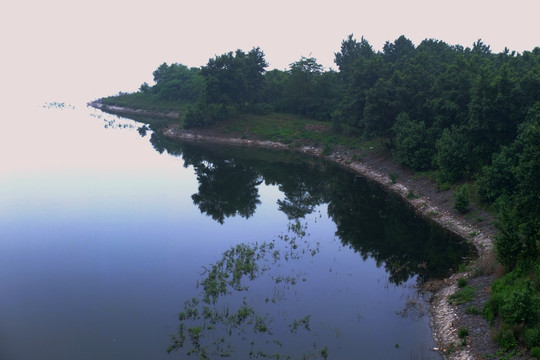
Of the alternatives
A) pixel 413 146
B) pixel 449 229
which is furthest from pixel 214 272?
pixel 413 146

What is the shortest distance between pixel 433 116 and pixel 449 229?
26745 mm

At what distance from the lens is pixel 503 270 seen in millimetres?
24344

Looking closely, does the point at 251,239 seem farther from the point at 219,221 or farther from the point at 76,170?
the point at 76,170

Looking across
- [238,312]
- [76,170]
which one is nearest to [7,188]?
[76,170]

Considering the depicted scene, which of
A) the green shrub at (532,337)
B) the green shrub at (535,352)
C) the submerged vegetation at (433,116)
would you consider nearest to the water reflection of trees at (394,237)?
the submerged vegetation at (433,116)

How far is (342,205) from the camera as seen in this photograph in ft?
154

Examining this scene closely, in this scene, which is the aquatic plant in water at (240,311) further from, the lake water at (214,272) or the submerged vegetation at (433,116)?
the submerged vegetation at (433,116)

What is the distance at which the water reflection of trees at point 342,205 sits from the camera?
32156 mm

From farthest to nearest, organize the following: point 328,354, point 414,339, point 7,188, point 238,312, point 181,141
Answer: point 181,141, point 7,188, point 238,312, point 414,339, point 328,354

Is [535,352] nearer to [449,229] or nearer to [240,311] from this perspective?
[240,311]

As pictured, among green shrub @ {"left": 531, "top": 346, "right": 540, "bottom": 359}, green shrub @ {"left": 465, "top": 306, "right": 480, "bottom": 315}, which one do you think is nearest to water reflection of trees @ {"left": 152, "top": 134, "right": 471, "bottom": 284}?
green shrub @ {"left": 465, "top": 306, "right": 480, "bottom": 315}

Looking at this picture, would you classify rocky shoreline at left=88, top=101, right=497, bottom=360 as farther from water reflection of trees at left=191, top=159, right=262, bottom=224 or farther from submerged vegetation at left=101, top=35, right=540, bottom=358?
water reflection of trees at left=191, top=159, right=262, bottom=224

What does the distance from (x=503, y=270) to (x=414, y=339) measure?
760 cm

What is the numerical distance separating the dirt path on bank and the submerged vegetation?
3.46ft
